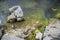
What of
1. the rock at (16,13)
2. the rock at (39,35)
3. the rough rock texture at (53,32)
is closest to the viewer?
the rough rock texture at (53,32)

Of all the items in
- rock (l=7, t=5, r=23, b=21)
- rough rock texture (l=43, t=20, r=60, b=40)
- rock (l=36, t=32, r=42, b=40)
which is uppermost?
rock (l=7, t=5, r=23, b=21)

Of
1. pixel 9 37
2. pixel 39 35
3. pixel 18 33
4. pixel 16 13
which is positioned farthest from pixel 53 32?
pixel 16 13

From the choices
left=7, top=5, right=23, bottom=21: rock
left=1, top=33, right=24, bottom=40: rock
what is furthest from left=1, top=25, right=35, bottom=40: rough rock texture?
left=7, top=5, right=23, bottom=21: rock

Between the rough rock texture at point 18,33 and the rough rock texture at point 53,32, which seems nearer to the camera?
the rough rock texture at point 53,32

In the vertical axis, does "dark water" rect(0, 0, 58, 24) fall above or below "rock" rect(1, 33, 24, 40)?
above

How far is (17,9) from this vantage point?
895 cm

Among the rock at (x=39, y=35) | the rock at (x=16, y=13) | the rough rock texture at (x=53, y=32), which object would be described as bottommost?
the rock at (x=39, y=35)

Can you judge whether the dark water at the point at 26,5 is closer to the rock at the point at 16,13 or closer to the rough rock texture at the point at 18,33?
the rock at the point at 16,13

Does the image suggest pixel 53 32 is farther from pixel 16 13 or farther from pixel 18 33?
pixel 16 13

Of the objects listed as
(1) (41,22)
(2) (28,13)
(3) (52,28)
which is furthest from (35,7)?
(3) (52,28)

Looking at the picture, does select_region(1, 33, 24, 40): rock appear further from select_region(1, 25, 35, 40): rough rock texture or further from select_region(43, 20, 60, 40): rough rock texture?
select_region(43, 20, 60, 40): rough rock texture

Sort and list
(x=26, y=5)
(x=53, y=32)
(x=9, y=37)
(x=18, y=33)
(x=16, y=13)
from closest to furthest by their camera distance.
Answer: (x=53, y=32) → (x=9, y=37) → (x=18, y=33) → (x=16, y=13) → (x=26, y=5)

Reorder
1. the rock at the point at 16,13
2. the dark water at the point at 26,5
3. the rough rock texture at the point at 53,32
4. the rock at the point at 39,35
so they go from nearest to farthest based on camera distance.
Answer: the rough rock texture at the point at 53,32, the rock at the point at 39,35, the rock at the point at 16,13, the dark water at the point at 26,5

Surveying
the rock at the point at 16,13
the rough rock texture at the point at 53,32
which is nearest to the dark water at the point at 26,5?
the rock at the point at 16,13
